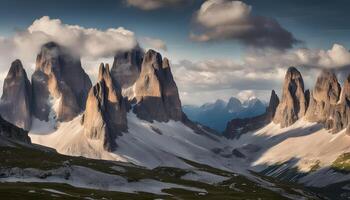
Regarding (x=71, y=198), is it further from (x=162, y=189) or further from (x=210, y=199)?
(x=162, y=189)

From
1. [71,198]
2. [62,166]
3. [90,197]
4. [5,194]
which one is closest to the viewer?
[5,194]

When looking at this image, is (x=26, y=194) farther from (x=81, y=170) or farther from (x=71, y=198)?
(x=81, y=170)

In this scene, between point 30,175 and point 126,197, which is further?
point 30,175

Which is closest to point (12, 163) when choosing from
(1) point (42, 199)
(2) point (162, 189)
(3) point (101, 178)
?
(3) point (101, 178)

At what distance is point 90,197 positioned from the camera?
139375mm

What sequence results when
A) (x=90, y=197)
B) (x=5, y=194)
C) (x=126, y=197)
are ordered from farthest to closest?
1. (x=126, y=197)
2. (x=90, y=197)
3. (x=5, y=194)

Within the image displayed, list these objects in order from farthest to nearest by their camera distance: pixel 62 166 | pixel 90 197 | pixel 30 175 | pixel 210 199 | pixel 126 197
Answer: pixel 62 166 < pixel 30 175 < pixel 210 199 < pixel 126 197 < pixel 90 197

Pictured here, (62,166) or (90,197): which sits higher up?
(62,166)

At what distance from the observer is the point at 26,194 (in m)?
122

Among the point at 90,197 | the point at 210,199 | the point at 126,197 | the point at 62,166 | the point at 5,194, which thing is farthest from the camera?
the point at 62,166

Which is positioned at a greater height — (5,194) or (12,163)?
(12,163)

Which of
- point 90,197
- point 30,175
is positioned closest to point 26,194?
point 90,197

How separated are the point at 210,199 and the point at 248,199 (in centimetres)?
1505

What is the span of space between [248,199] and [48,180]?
2360 inches
